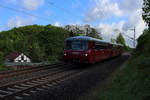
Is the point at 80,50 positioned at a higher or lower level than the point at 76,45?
lower

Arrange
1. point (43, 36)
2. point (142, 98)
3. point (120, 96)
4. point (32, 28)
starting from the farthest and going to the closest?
point (32, 28) → point (43, 36) → point (120, 96) → point (142, 98)

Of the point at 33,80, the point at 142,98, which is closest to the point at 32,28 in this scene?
the point at 33,80

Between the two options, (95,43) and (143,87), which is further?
(95,43)

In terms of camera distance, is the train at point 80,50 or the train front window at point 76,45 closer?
the train at point 80,50

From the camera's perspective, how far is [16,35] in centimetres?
9906

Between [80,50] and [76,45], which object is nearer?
[80,50]

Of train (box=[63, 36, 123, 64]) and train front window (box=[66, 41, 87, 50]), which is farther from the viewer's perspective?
train front window (box=[66, 41, 87, 50])

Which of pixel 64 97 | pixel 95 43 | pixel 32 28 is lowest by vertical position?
pixel 64 97

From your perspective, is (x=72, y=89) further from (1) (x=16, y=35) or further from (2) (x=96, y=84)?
(1) (x=16, y=35)

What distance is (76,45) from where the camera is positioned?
22031mm

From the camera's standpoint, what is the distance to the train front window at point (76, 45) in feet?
71.4

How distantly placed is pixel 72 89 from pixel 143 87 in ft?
11.9

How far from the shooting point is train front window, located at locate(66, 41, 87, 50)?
21.8m

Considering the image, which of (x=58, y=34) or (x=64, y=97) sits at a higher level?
(x=58, y=34)
